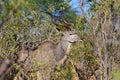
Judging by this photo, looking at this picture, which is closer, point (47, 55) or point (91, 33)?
point (91, 33)

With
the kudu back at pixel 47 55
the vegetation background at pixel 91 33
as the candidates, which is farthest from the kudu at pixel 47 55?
the vegetation background at pixel 91 33

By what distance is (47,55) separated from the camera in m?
8.08

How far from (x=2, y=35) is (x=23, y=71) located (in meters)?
0.85

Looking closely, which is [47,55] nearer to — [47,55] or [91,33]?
[47,55]

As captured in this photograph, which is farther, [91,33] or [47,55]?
[47,55]

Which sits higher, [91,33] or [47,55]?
[91,33]

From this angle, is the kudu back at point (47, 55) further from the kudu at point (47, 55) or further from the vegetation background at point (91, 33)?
the vegetation background at point (91, 33)

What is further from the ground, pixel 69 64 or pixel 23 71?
pixel 23 71

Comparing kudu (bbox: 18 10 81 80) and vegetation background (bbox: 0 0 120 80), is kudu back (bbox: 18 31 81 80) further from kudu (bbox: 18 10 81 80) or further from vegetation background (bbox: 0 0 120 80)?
vegetation background (bbox: 0 0 120 80)

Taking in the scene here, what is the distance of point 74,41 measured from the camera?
28.8ft

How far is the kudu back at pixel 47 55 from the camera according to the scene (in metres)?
6.66

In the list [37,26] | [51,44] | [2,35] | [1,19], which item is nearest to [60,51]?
[51,44]

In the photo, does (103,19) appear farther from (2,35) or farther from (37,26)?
(2,35)

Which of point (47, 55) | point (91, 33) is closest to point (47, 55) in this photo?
point (47, 55)
